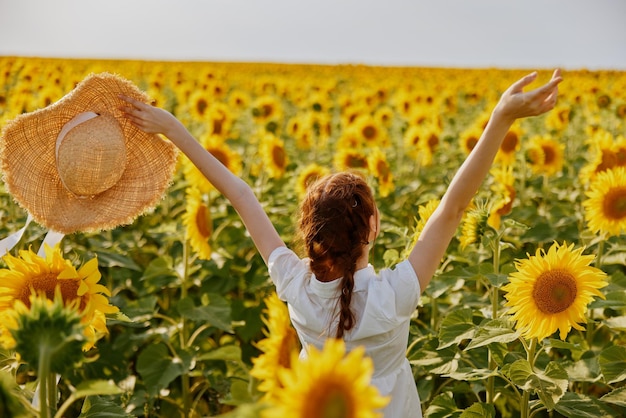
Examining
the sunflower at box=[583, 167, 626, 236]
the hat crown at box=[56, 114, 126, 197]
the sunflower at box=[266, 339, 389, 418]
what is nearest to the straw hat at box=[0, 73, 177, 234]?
the hat crown at box=[56, 114, 126, 197]

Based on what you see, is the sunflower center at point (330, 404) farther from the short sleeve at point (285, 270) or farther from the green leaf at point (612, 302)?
the green leaf at point (612, 302)

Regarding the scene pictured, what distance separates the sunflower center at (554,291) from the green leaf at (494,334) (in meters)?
0.13

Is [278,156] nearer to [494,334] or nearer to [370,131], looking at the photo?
[370,131]

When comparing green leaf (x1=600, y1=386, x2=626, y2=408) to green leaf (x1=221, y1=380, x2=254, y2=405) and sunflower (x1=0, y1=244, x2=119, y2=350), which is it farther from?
sunflower (x1=0, y1=244, x2=119, y2=350)

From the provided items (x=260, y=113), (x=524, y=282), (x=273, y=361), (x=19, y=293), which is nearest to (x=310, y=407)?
(x=273, y=361)

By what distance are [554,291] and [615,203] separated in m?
1.09

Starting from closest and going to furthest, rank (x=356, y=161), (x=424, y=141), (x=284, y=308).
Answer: (x=284, y=308) < (x=356, y=161) < (x=424, y=141)

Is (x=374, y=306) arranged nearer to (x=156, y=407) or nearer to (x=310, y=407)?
(x=310, y=407)

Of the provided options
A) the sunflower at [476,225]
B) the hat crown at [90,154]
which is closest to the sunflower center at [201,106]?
the sunflower at [476,225]

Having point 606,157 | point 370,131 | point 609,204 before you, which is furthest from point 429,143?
point 609,204

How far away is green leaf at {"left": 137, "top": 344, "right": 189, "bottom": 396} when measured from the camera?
2.91 meters

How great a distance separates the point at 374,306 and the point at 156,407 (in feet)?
6.05

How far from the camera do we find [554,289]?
2.03m

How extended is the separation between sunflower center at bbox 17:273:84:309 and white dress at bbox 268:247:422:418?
52cm
